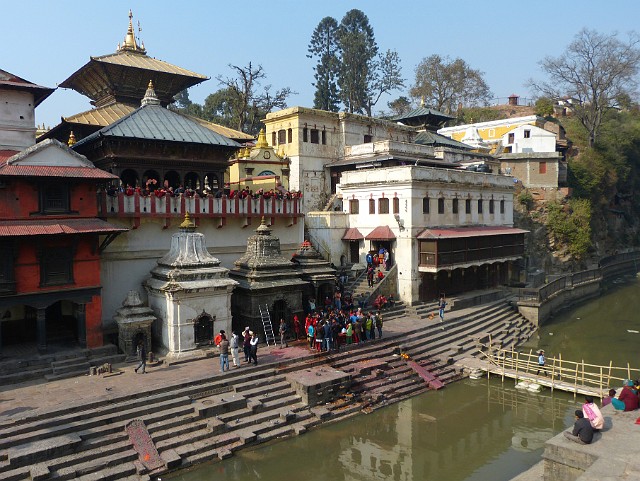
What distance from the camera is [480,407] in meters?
17.5

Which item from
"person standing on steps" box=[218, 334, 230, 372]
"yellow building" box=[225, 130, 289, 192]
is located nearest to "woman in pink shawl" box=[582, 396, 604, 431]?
"person standing on steps" box=[218, 334, 230, 372]

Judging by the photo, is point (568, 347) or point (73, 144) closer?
point (73, 144)

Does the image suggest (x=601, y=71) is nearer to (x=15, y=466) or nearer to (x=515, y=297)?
(x=515, y=297)

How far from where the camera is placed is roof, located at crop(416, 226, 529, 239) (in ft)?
87.5

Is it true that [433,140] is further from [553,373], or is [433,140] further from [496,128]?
[553,373]

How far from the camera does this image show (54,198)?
17.2 m

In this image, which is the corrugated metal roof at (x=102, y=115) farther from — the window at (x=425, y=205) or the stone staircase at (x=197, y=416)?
the window at (x=425, y=205)

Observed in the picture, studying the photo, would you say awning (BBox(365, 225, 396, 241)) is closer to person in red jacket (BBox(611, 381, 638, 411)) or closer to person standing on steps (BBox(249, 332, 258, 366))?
person standing on steps (BBox(249, 332, 258, 366))

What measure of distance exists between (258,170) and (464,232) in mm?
11941

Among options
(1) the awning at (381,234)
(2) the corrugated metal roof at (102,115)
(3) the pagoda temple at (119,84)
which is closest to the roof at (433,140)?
(1) the awning at (381,234)

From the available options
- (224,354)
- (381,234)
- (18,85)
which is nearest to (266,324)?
(224,354)

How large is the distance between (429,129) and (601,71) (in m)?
19.3

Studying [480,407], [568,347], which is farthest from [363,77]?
[480,407]

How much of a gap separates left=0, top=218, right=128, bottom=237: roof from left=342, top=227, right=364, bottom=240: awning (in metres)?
14.7
